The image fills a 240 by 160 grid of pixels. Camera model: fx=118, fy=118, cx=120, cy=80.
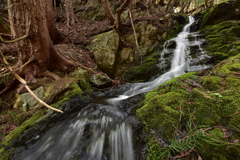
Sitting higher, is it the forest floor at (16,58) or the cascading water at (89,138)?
the forest floor at (16,58)

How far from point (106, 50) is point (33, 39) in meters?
4.04

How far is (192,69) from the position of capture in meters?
5.74

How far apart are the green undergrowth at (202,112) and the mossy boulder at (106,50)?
4.92 meters

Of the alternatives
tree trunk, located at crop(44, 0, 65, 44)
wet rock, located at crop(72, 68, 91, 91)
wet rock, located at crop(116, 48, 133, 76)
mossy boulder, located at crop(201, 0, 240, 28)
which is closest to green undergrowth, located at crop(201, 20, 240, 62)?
mossy boulder, located at crop(201, 0, 240, 28)

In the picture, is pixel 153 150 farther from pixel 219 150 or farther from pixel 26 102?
pixel 26 102

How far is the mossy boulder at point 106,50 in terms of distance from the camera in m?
7.04

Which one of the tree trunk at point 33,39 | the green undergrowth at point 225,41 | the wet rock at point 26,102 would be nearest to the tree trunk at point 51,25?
the tree trunk at point 33,39

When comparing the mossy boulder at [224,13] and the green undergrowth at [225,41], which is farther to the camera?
the mossy boulder at [224,13]

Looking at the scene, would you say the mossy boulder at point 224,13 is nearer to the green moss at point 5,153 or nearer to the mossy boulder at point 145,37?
the mossy boulder at point 145,37

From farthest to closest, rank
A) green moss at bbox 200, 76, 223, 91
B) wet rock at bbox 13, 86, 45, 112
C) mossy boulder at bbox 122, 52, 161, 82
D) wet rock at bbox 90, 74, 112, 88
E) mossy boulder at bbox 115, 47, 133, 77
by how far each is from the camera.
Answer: mossy boulder at bbox 115, 47, 133, 77, mossy boulder at bbox 122, 52, 161, 82, wet rock at bbox 90, 74, 112, 88, wet rock at bbox 13, 86, 45, 112, green moss at bbox 200, 76, 223, 91

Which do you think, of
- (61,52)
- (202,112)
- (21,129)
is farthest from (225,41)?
(21,129)

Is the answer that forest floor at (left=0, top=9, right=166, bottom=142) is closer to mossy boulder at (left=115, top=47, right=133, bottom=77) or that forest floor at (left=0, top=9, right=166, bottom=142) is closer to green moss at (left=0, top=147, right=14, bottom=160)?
green moss at (left=0, top=147, right=14, bottom=160)

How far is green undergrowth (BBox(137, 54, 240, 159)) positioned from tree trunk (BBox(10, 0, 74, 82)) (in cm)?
392

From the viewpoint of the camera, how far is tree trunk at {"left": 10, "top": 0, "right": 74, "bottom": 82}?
3.45 metres
